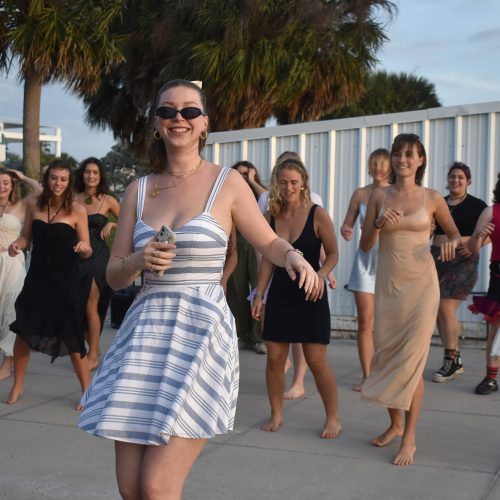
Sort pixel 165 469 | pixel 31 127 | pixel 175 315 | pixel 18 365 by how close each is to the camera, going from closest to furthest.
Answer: pixel 165 469, pixel 175 315, pixel 18 365, pixel 31 127

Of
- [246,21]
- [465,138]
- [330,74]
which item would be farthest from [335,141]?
[330,74]

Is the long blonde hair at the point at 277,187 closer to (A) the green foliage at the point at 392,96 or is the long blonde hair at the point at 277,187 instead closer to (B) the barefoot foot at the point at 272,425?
(B) the barefoot foot at the point at 272,425

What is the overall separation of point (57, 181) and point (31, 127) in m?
12.3

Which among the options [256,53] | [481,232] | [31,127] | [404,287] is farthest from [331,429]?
[256,53]

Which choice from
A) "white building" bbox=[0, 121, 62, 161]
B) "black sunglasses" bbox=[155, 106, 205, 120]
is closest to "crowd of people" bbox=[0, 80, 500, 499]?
"black sunglasses" bbox=[155, 106, 205, 120]

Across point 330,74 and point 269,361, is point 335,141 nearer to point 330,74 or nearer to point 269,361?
point 269,361

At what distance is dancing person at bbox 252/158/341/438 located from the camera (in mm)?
5660

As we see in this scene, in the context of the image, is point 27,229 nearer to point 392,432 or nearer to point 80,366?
point 80,366

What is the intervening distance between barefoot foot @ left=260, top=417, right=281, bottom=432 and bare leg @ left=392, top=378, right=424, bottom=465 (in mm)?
979

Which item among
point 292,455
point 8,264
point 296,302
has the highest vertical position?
point 8,264

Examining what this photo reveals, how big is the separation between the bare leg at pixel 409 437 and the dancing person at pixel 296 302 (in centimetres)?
64

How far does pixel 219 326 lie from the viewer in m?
3.02

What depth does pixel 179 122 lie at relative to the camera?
3.12 metres

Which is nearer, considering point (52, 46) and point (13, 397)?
point (13, 397)
